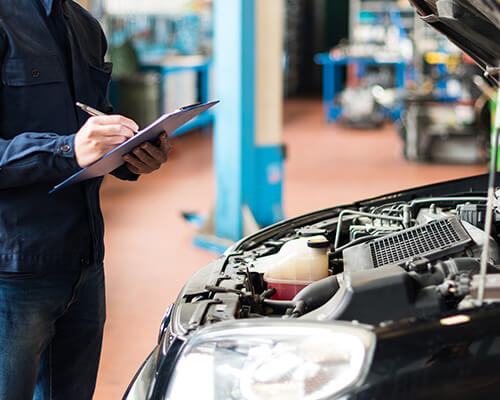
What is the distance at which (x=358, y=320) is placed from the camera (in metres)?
1.18

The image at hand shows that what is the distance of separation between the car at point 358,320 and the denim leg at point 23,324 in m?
0.24

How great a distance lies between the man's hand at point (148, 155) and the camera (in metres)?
1.42

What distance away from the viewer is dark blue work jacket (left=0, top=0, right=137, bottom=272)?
132 centimetres

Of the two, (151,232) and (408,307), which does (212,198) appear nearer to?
(151,232)

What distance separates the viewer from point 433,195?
205 centimetres

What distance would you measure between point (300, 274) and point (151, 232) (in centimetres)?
320

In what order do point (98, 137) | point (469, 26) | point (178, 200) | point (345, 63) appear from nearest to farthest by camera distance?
point (98, 137)
point (469, 26)
point (178, 200)
point (345, 63)

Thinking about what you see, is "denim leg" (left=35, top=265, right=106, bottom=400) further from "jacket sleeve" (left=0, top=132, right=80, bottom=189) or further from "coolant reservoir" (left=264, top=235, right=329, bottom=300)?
"coolant reservoir" (left=264, top=235, right=329, bottom=300)

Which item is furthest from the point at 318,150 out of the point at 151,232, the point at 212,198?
the point at 151,232

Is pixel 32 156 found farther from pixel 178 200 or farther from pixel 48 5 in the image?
pixel 178 200

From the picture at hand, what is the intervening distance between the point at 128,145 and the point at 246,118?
110 inches

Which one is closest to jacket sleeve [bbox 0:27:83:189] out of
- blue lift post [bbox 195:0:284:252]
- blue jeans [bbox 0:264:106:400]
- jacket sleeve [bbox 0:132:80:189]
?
jacket sleeve [bbox 0:132:80:189]

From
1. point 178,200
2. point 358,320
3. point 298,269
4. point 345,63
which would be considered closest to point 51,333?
point 298,269

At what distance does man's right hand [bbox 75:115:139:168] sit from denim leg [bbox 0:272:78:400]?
299 millimetres
